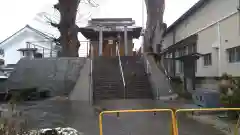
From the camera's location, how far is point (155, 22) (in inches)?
805

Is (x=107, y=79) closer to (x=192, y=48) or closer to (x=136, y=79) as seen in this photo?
(x=136, y=79)

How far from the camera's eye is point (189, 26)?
21.8 metres

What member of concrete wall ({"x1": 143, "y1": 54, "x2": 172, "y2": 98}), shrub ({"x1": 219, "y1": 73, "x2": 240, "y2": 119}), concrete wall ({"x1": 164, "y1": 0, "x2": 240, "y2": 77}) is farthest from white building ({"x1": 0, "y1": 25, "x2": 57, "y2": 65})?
shrub ({"x1": 219, "y1": 73, "x2": 240, "y2": 119})

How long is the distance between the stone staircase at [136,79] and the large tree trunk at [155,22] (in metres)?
1.82

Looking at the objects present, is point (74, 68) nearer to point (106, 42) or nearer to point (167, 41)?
point (106, 42)

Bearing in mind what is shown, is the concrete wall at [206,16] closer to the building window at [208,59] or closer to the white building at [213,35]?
the white building at [213,35]

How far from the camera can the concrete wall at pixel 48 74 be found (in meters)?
17.8

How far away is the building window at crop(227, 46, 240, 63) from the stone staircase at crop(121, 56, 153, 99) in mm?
4898

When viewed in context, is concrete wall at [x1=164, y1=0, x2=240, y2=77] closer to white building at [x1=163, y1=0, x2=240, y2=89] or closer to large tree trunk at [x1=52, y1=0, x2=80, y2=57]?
white building at [x1=163, y1=0, x2=240, y2=89]

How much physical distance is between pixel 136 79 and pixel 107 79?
188 centimetres

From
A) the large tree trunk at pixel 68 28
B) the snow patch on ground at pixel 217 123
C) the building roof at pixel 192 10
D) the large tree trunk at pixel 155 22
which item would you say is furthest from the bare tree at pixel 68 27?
the snow patch on ground at pixel 217 123

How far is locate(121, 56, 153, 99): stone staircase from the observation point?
16.5m

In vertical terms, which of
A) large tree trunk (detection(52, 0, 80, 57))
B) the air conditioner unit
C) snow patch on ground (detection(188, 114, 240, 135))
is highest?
large tree trunk (detection(52, 0, 80, 57))

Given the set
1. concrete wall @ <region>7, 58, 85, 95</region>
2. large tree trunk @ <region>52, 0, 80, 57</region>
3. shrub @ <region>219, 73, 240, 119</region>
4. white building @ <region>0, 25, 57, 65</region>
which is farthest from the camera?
white building @ <region>0, 25, 57, 65</region>
